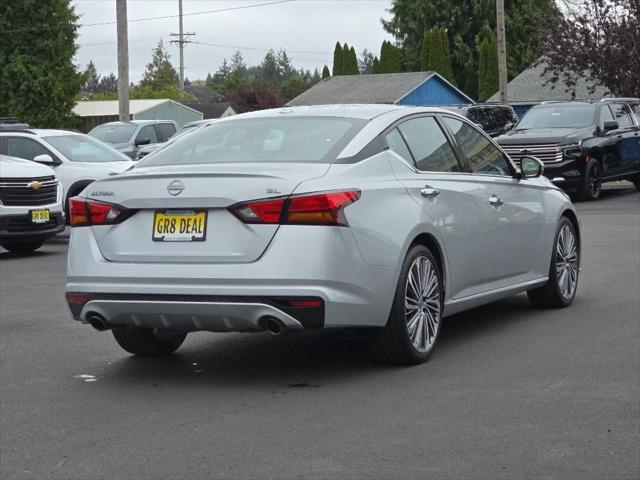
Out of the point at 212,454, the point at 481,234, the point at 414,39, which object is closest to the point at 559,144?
the point at 481,234

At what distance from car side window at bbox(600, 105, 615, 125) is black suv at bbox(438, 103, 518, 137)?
15.9 feet

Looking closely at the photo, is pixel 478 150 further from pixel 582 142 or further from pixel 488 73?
pixel 488 73

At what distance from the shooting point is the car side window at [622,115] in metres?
26.5

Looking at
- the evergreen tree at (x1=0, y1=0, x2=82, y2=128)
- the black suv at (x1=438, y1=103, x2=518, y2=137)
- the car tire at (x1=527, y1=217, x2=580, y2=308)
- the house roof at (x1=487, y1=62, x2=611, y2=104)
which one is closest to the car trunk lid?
the car tire at (x1=527, y1=217, x2=580, y2=308)

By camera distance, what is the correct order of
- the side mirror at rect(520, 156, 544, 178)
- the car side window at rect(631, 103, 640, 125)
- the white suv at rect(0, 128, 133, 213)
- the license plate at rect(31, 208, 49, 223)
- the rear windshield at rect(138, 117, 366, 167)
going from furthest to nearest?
1. the car side window at rect(631, 103, 640, 125)
2. the white suv at rect(0, 128, 133, 213)
3. the license plate at rect(31, 208, 49, 223)
4. the side mirror at rect(520, 156, 544, 178)
5. the rear windshield at rect(138, 117, 366, 167)

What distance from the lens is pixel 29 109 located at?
69250 mm

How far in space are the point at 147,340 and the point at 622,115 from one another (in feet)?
66.1

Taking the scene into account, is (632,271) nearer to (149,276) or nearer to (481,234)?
(481,234)

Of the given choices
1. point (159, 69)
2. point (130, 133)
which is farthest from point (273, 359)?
point (159, 69)

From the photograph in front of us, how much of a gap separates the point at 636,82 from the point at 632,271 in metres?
22.6

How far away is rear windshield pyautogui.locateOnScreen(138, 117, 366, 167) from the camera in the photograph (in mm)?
7773

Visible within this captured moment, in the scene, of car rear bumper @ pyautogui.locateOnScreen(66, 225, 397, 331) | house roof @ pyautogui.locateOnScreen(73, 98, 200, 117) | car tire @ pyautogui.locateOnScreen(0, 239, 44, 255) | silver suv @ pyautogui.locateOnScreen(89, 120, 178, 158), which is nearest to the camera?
car rear bumper @ pyautogui.locateOnScreen(66, 225, 397, 331)

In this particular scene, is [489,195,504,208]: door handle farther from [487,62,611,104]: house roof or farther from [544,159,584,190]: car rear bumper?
[487,62,611,104]: house roof

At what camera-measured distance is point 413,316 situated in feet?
25.7
